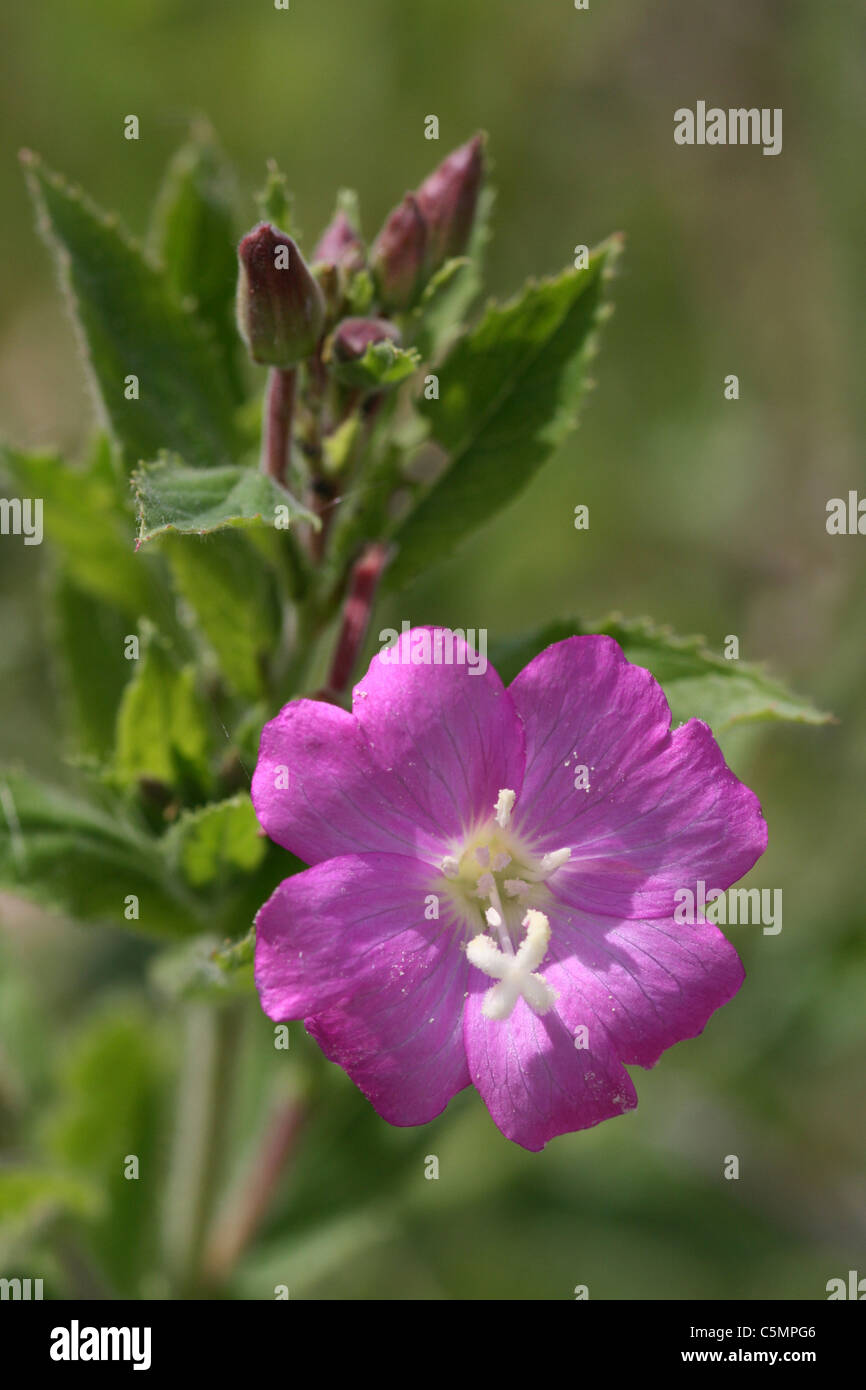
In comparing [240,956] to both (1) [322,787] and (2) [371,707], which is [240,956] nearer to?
(1) [322,787]

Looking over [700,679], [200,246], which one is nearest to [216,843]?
[700,679]

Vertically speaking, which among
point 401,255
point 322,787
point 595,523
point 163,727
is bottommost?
point 322,787

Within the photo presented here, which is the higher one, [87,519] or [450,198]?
[450,198]

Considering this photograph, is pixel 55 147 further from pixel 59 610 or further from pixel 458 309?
pixel 458 309

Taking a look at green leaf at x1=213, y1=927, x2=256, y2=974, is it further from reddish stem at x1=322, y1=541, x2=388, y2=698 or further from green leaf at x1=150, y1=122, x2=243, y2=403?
green leaf at x1=150, y1=122, x2=243, y2=403

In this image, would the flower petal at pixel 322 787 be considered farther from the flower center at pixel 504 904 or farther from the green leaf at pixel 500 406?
the green leaf at pixel 500 406

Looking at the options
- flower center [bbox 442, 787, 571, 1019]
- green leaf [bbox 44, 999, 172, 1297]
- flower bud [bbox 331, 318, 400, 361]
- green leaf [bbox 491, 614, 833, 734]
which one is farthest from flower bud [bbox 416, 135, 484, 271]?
green leaf [bbox 44, 999, 172, 1297]
